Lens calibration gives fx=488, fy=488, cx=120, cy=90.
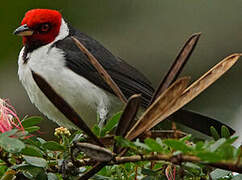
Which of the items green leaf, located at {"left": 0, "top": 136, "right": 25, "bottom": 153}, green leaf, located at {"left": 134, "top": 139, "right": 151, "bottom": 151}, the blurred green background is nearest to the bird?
the blurred green background

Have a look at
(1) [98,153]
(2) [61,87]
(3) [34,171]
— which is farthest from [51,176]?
(2) [61,87]

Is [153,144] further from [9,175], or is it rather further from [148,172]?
[9,175]

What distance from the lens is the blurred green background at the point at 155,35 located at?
13.9ft

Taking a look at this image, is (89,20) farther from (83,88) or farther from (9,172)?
(9,172)

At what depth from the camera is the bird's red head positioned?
9.15ft

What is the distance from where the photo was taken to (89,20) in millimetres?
4598

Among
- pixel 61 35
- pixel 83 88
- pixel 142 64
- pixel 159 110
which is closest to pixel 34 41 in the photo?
pixel 61 35

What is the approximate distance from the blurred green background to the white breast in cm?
117

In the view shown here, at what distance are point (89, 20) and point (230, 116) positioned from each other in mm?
1573

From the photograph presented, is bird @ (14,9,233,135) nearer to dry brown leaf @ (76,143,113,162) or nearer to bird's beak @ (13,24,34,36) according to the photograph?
bird's beak @ (13,24,34,36)

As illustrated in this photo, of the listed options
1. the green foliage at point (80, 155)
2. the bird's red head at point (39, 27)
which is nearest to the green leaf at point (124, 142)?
the green foliage at point (80, 155)

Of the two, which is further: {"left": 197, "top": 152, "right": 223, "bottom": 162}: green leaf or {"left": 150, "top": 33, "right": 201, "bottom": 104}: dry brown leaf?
{"left": 150, "top": 33, "right": 201, "bottom": 104}: dry brown leaf

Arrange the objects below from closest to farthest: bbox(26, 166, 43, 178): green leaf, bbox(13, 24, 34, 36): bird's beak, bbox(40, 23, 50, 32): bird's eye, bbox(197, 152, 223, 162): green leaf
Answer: bbox(197, 152, 223, 162): green leaf, bbox(26, 166, 43, 178): green leaf, bbox(13, 24, 34, 36): bird's beak, bbox(40, 23, 50, 32): bird's eye

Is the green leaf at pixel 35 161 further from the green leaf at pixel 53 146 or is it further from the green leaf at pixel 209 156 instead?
the green leaf at pixel 209 156
